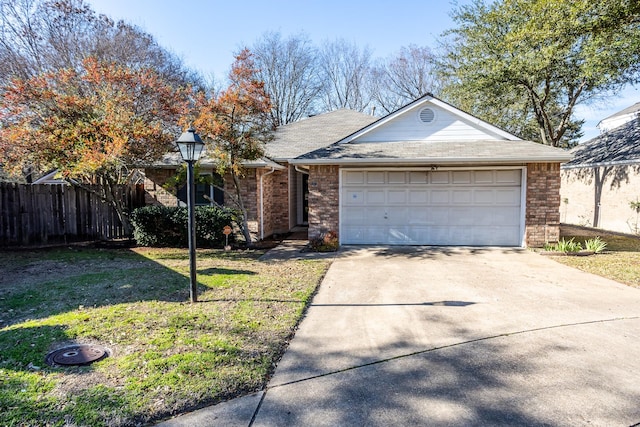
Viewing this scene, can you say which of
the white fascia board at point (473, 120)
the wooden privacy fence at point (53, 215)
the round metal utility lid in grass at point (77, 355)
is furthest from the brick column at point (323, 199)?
the round metal utility lid in grass at point (77, 355)

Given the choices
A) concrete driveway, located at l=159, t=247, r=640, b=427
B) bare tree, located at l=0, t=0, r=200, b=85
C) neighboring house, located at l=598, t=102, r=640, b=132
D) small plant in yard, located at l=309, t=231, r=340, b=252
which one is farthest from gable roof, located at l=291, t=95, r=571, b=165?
neighboring house, located at l=598, t=102, r=640, b=132

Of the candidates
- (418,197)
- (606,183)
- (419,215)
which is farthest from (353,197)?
(606,183)

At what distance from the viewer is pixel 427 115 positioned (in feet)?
35.9

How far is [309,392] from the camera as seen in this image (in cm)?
316

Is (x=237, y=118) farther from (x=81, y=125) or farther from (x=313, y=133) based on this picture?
(x=313, y=133)

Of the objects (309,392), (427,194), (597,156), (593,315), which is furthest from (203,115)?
(597,156)

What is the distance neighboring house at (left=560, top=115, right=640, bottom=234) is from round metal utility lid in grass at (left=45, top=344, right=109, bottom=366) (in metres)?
16.1

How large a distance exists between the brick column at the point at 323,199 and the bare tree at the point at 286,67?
60.5 feet

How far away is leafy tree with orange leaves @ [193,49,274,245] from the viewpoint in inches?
349

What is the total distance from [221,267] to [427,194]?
596 cm

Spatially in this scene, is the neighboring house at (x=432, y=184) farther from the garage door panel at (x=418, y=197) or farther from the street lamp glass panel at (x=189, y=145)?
the street lamp glass panel at (x=189, y=145)

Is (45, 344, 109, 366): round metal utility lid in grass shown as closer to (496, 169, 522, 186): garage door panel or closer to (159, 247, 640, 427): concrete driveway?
(159, 247, 640, 427): concrete driveway

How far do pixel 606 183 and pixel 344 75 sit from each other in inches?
802

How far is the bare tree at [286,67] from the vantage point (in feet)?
91.9
